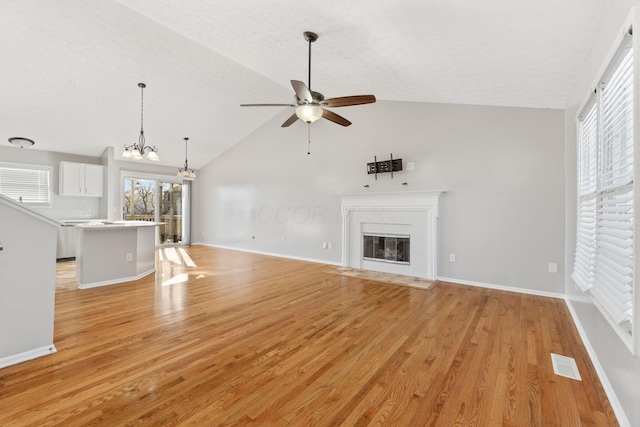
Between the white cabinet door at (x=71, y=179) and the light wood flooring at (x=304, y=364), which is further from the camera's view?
the white cabinet door at (x=71, y=179)

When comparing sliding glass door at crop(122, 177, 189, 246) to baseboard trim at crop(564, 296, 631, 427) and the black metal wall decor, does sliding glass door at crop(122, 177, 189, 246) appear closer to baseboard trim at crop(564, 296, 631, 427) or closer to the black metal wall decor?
the black metal wall decor

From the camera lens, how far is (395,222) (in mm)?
5070

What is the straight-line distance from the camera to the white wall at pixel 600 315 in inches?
56.6

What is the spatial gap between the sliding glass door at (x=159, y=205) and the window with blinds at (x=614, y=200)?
806 cm

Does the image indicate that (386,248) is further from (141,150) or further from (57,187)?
(57,187)

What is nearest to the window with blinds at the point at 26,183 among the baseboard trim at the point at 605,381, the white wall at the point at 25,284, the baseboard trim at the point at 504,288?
the white wall at the point at 25,284

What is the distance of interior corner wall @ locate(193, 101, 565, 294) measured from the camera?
3816 mm

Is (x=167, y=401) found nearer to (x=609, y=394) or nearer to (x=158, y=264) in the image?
(x=609, y=394)

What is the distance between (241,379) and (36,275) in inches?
69.9

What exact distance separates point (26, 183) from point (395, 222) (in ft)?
25.3

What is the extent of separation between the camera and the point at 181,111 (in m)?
5.76

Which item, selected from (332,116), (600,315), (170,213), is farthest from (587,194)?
(170,213)

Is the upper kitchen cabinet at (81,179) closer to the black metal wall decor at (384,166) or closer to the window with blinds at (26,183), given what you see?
the window with blinds at (26,183)

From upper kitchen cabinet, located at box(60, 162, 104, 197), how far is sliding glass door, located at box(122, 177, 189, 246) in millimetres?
829
